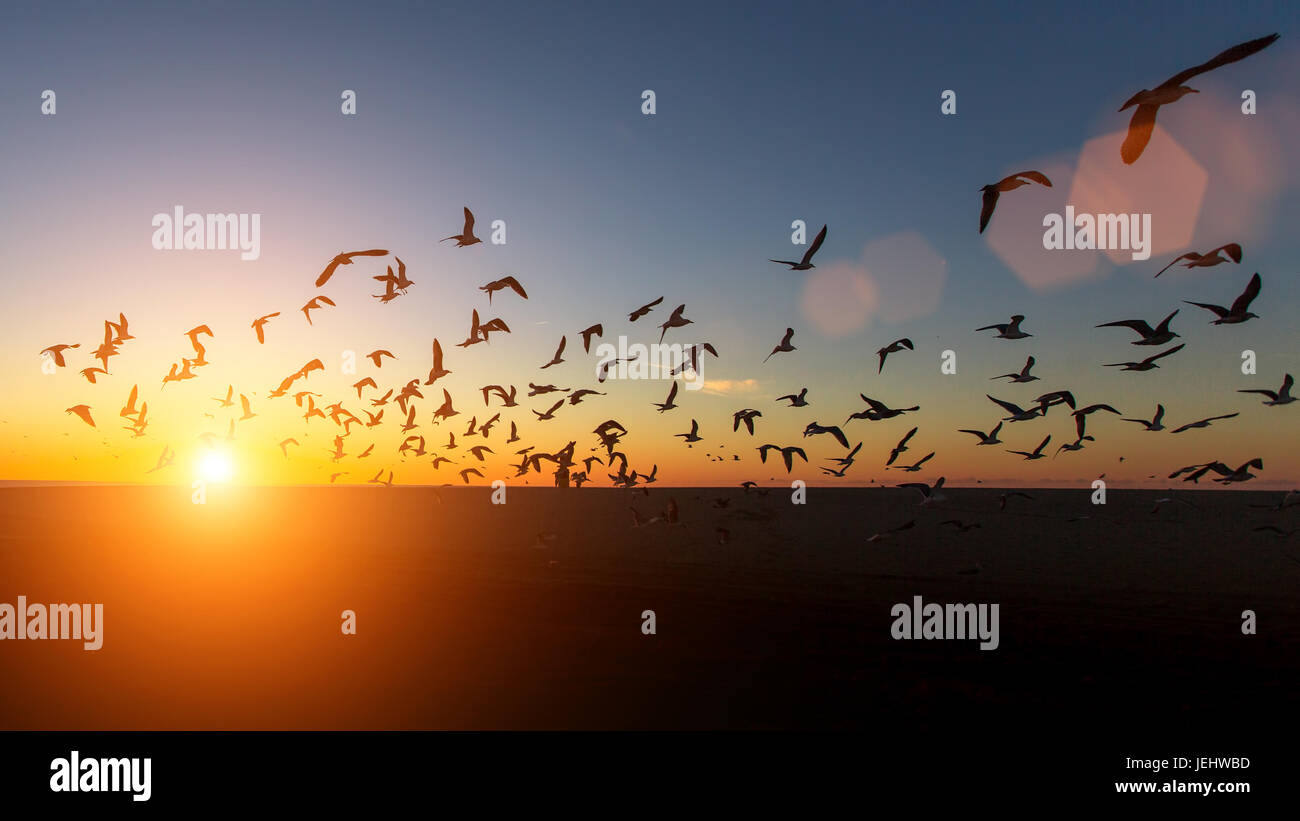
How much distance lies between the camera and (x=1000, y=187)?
13.4 m

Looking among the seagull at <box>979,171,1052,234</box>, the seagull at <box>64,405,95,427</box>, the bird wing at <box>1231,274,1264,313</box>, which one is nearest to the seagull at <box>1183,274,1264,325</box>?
the bird wing at <box>1231,274,1264,313</box>

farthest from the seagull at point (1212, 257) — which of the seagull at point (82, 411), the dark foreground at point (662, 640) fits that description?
the seagull at point (82, 411)

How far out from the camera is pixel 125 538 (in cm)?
3466

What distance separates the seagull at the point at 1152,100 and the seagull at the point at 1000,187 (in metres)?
2.41

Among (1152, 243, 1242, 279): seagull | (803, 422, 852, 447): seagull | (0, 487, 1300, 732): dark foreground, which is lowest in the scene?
(0, 487, 1300, 732): dark foreground

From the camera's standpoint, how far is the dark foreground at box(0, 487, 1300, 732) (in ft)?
37.6

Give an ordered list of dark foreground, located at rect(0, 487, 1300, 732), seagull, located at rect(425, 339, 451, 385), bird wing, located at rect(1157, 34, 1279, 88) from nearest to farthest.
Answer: bird wing, located at rect(1157, 34, 1279, 88)
dark foreground, located at rect(0, 487, 1300, 732)
seagull, located at rect(425, 339, 451, 385)

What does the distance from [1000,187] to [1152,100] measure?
3231 millimetres

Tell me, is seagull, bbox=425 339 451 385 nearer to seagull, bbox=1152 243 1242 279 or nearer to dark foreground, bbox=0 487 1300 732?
dark foreground, bbox=0 487 1300 732

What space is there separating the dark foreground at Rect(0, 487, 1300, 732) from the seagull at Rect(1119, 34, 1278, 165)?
8.39m
